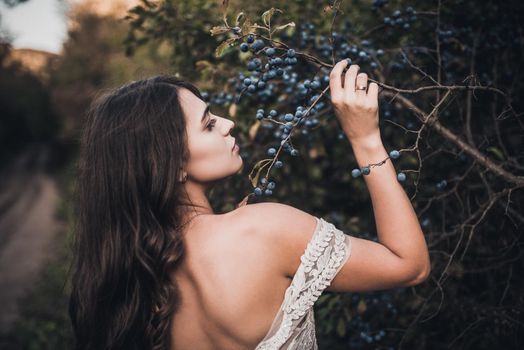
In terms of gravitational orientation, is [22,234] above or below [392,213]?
below

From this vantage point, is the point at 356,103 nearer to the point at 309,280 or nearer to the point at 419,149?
the point at 309,280

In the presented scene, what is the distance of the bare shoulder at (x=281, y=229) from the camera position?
1.25m

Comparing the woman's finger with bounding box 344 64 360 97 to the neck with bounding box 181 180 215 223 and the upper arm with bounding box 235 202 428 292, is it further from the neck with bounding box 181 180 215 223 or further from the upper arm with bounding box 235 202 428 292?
the neck with bounding box 181 180 215 223

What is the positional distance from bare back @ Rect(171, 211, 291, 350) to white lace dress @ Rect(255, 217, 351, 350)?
0.03 m

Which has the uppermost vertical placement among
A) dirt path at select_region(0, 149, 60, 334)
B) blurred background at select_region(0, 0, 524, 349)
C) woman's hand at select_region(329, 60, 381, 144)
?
woman's hand at select_region(329, 60, 381, 144)

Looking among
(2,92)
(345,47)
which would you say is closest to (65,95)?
(2,92)

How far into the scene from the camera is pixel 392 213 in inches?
47.4

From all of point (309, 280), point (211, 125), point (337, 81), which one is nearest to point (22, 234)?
point (211, 125)

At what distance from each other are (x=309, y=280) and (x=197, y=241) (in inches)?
14.8

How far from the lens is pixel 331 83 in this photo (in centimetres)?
125

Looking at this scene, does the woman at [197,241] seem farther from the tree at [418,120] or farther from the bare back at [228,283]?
the tree at [418,120]

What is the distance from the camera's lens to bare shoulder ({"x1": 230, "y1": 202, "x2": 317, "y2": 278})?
125 cm

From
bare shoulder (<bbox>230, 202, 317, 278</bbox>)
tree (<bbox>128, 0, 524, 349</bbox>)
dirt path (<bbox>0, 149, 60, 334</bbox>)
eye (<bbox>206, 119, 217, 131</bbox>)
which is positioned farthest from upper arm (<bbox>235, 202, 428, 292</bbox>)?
dirt path (<bbox>0, 149, 60, 334</bbox>)

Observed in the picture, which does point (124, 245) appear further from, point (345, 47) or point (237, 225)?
point (345, 47)
